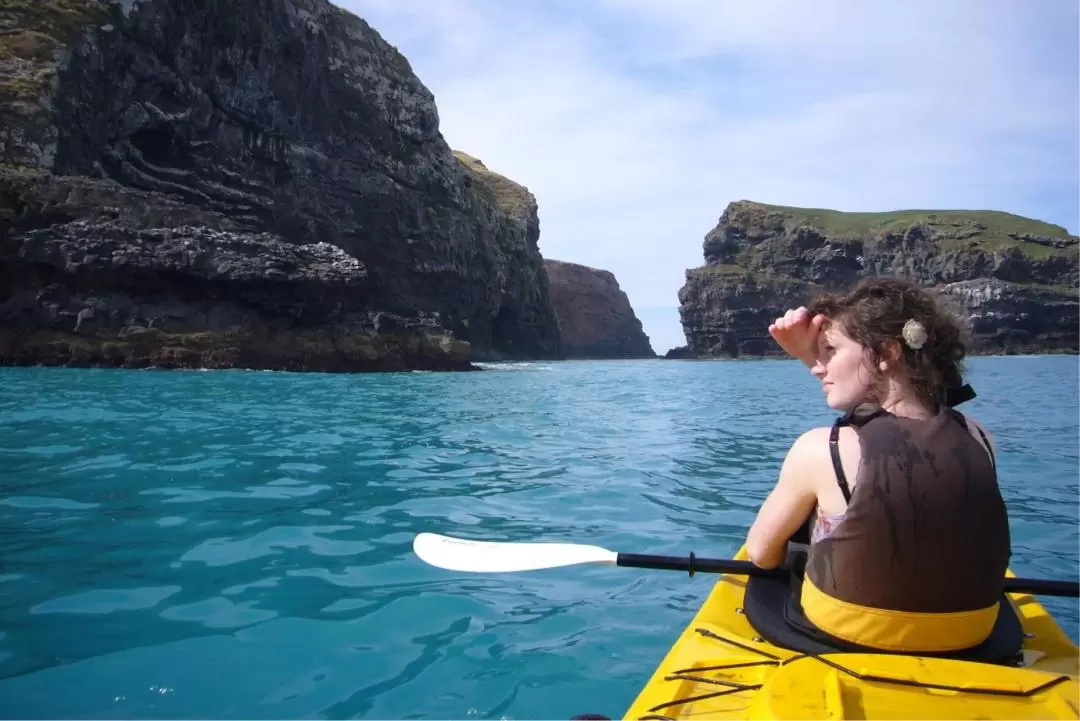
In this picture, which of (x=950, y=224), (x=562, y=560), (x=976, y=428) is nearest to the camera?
(x=976, y=428)

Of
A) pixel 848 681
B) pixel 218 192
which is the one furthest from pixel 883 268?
pixel 848 681

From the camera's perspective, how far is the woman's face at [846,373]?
260cm

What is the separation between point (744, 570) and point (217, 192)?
45310mm

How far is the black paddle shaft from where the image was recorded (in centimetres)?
333

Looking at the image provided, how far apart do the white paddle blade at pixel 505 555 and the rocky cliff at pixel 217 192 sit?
1270 inches

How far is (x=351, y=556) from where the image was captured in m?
5.45

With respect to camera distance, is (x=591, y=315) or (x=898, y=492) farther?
(x=591, y=315)

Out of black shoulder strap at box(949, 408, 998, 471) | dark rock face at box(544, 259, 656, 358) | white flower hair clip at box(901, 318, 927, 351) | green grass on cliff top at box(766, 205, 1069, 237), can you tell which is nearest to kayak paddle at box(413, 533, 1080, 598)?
black shoulder strap at box(949, 408, 998, 471)

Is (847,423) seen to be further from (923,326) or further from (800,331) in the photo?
(800,331)

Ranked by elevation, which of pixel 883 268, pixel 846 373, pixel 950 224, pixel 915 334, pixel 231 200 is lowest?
pixel 846 373

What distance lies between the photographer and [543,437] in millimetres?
A: 12484

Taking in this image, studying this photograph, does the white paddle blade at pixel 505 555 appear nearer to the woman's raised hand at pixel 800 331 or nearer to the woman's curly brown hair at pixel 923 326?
the woman's raised hand at pixel 800 331

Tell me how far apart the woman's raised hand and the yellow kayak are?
108cm

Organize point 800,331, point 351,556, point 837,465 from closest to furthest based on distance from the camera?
point 837,465, point 800,331, point 351,556
